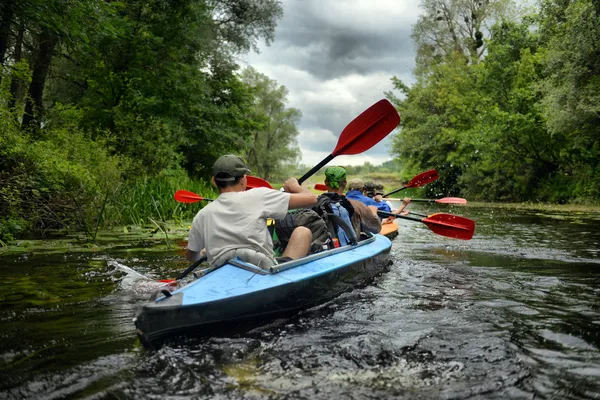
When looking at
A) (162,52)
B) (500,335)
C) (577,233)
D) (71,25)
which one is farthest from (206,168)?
(500,335)

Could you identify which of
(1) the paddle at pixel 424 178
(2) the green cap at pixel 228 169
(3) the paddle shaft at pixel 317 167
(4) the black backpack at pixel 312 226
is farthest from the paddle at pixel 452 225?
(2) the green cap at pixel 228 169

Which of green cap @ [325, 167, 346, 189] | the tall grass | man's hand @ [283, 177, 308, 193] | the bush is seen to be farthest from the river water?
the tall grass

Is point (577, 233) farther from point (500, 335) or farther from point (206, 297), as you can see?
point (206, 297)

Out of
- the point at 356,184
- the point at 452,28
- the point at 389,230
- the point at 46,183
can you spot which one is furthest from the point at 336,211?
the point at 452,28

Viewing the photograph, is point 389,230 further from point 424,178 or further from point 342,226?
point 342,226

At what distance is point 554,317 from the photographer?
3.88 m

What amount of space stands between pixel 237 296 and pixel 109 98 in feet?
43.4

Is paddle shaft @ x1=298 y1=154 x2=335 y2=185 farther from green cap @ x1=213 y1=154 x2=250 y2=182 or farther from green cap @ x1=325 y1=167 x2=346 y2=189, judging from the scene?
green cap @ x1=213 y1=154 x2=250 y2=182

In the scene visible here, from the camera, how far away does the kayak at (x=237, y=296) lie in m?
2.96

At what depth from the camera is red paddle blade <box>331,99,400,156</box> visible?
5816mm

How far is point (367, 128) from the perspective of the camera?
229 inches

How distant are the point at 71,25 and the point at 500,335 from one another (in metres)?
7.45

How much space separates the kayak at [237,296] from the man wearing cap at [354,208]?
1550mm

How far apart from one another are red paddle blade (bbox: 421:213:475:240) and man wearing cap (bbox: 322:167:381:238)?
0.99 m
